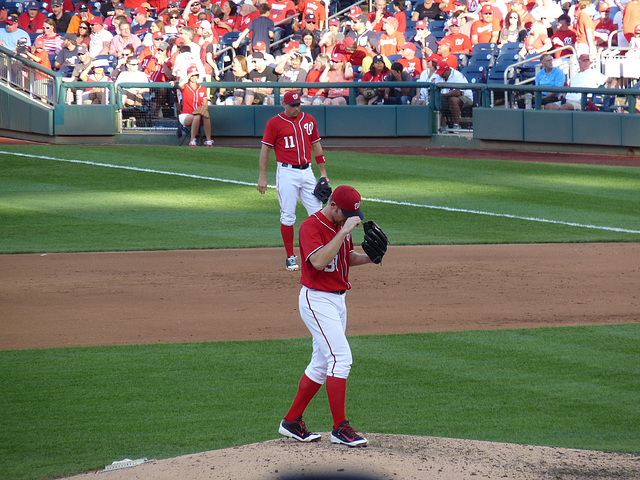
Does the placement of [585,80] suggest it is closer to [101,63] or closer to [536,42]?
[536,42]

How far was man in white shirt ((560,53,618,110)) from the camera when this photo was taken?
54.4 ft

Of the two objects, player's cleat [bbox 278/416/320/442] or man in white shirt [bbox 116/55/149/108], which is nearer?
player's cleat [bbox 278/416/320/442]

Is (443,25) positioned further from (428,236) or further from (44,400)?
(44,400)

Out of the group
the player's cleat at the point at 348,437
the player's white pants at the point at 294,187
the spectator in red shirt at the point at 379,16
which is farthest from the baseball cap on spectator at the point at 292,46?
the player's cleat at the point at 348,437

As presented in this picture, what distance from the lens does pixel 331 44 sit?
2053 centimetres

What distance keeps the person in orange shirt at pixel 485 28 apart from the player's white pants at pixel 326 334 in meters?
17.1

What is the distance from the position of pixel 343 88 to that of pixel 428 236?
7873 mm

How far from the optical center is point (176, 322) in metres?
7.48

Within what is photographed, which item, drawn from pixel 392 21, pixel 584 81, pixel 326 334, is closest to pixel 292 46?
pixel 392 21

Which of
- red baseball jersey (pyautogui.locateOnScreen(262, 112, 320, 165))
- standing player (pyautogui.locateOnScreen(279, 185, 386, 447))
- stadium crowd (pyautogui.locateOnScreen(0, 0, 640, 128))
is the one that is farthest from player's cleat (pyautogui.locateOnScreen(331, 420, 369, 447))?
stadium crowd (pyautogui.locateOnScreen(0, 0, 640, 128))

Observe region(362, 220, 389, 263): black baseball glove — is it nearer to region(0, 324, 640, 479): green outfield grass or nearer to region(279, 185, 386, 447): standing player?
region(279, 185, 386, 447): standing player

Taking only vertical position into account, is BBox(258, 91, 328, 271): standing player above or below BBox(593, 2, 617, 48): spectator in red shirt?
below

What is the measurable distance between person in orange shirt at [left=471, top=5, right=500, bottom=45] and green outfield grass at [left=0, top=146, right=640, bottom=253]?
16.6 ft

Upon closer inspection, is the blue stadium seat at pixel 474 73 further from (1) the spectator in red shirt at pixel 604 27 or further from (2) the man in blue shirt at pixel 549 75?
(1) the spectator in red shirt at pixel 604 27
